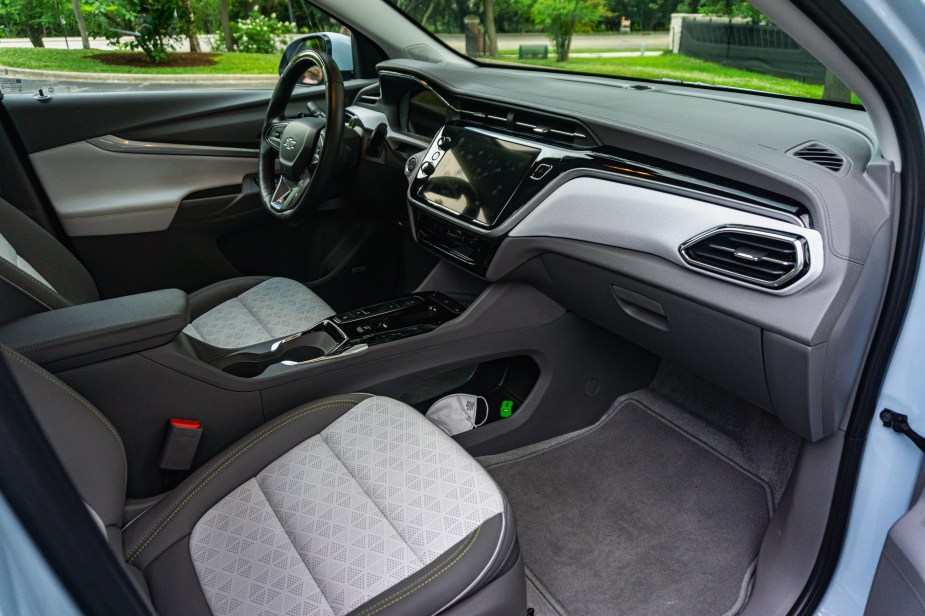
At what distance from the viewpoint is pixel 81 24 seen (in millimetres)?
1972

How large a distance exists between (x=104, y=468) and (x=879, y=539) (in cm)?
Result: 131

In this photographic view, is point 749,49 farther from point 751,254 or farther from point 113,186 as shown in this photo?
point 113,186

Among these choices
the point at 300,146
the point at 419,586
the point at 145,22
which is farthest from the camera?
the point at 145,22

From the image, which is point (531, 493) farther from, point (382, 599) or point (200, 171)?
point (200, 171)

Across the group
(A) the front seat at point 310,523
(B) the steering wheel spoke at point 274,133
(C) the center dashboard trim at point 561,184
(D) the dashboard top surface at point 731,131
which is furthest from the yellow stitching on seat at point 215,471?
(B) the steering wheel spoke at point 274,133

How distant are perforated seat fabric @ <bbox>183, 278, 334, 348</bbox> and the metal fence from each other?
3.83ft

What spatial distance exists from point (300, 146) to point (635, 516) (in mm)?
1324

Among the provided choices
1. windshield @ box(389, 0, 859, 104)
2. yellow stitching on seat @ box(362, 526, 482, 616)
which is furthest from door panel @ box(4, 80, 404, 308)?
yellow stitching on seat @ box(362, 526, 482, 616)

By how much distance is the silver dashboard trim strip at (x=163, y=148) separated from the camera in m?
2.24

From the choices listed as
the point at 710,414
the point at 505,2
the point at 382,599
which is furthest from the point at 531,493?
the point at 505,2

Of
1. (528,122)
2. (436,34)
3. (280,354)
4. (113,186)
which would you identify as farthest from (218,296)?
(436,34)

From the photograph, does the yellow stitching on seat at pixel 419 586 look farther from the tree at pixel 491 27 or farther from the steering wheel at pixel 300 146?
the tree at pixel 491 27

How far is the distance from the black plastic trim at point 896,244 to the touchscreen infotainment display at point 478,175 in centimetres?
73

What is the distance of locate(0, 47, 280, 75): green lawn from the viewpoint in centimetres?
195
